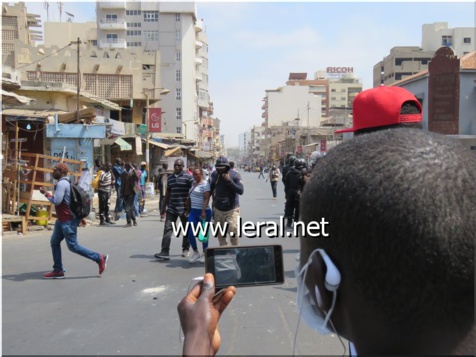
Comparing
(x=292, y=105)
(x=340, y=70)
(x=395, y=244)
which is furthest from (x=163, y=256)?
(x=340, y=70)

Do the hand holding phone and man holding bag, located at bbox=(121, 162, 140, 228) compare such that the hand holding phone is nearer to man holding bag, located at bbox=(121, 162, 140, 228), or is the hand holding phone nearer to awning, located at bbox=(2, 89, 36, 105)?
awning, located at bbox=(2, 89, 36, 105)

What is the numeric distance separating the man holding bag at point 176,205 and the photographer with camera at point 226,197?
34.2 inches

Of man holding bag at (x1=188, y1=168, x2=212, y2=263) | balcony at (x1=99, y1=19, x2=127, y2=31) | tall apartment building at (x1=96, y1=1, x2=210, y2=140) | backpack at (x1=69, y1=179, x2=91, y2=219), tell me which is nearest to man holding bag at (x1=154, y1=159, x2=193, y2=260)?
man holding bag at (x1=188, y1=168, x2=212, y2=263)

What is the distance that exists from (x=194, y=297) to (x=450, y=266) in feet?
2.39

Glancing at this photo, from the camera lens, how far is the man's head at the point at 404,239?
833 millimetres

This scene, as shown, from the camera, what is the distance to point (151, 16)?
68.4 meters

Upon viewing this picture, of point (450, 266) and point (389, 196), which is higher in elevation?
point (389, 196)

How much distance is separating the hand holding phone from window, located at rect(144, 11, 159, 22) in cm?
7214

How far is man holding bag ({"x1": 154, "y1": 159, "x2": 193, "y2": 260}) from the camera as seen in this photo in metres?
7.46

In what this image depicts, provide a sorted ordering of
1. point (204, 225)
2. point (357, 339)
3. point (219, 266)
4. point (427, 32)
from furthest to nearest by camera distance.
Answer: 1. point (427, 32)
2. point (204, 225)
3. point (219, 266)
4. point (357, 339)

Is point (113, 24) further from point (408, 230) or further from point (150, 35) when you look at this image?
point (408, 230)

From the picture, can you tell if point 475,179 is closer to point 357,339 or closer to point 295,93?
point 357,339

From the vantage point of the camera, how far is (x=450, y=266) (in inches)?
32.6

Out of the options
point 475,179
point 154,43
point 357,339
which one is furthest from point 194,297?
point 154,43
